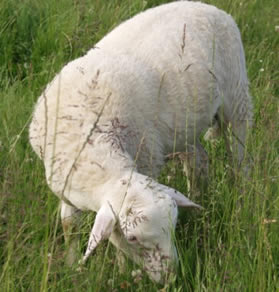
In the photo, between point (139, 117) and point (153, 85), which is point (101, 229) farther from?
point (153, 85)

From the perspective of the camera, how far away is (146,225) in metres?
3.00

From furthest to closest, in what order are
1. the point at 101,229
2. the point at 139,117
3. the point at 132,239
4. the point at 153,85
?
1. the point at 153,85
2. the point at 139,117
3. the point at 132,239
4. the point at 101,229

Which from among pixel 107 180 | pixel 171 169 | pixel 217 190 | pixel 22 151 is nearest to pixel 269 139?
pixel 217 190

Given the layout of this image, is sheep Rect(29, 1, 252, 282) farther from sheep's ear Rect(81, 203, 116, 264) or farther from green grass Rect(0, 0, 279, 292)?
green grass Rect(0, 0, 279, 292)

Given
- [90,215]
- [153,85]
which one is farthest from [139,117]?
[90,215]

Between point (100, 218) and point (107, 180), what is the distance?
0.95 ft

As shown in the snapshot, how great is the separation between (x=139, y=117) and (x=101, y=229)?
842 mm

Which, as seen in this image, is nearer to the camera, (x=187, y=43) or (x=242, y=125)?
(x=187, y=43)

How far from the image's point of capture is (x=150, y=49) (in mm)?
3941

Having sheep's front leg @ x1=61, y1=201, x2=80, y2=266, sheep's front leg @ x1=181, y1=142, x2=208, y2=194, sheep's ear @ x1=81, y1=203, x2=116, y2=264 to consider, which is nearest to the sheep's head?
sheep's ear @ x1=81, y1=203, x2=116, y2=264

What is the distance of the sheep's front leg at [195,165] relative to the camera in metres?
3.94

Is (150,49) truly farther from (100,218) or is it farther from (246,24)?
(246,24)

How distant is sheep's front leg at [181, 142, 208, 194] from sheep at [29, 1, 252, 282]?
1 cm

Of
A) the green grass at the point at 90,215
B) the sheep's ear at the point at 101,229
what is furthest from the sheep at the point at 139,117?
the green grass at the point at 90,215
